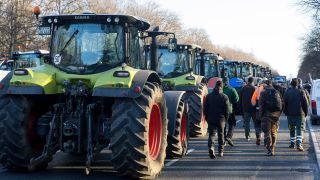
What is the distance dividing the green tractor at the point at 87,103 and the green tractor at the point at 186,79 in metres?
5.69

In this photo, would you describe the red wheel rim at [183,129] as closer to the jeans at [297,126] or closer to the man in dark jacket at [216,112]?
the man in dark jacket at [216,112]

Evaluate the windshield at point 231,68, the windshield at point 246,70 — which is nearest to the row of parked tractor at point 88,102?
the windshield at point 231,68

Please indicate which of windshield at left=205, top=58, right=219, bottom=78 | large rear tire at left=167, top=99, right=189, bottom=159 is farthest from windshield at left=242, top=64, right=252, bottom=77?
large rear tire at left=167, top=99, right=189, bottom=159

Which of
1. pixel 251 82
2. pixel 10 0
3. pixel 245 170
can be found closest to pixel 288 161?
pixel 245 170

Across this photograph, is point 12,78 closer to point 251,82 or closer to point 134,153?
point 134,153

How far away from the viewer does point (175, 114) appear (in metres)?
11.0

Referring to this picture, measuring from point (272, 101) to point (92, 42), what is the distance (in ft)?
17.0

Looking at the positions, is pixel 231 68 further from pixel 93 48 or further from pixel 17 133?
pixel 17 133

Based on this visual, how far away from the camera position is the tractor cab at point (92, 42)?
31.2 feet

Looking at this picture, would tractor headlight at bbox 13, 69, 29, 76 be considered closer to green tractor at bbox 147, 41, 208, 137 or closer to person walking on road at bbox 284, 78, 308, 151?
green tractor at bbox 147, 41, 208, 137

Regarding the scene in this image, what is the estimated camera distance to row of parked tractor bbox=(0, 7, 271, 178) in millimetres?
8484

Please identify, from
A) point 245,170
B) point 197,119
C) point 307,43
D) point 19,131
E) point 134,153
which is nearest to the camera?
point 134,153

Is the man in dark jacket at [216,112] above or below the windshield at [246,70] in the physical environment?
below

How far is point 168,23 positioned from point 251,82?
57.8 metres
